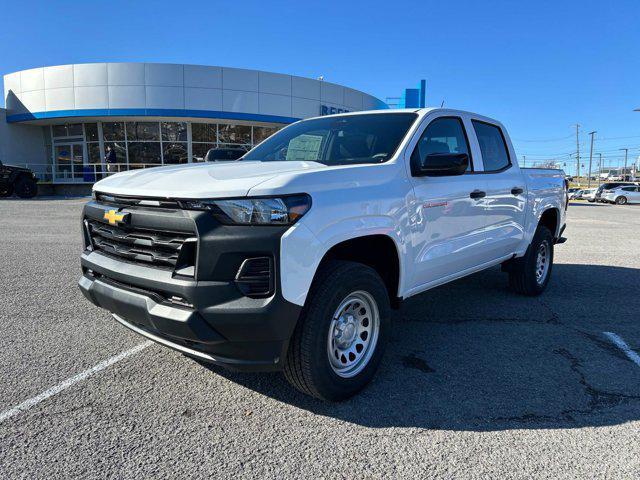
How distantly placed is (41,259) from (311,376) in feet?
20.8

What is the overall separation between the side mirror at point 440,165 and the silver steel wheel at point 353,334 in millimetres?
1043

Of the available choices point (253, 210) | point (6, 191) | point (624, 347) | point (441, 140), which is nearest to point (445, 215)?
point (441, 140)

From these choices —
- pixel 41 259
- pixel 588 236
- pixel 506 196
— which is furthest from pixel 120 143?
pixel 506 196

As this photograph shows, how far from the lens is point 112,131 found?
26625 mm

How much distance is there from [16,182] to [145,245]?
2274cm

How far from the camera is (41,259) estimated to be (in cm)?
737

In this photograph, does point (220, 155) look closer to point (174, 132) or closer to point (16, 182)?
point (16, 182)

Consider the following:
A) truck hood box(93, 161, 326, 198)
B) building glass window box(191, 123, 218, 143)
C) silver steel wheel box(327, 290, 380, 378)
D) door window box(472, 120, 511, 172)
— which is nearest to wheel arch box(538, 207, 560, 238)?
door window box(472, 120, 511, 172)

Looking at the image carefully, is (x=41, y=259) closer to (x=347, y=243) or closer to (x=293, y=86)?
(x=347, y=243)

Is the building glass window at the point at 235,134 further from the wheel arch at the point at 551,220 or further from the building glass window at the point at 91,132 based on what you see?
the wheel arch at the point at 551,220

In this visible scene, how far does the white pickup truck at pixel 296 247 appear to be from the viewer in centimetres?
249

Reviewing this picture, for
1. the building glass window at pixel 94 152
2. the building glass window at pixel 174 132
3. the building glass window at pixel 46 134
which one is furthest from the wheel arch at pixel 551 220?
the building glass window at pixel 46 134

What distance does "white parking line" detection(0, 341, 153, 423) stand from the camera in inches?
112

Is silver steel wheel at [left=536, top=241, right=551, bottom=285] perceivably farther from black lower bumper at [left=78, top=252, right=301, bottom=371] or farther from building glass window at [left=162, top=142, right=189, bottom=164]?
building glass window at [left=162, top=142, right=189, bottom=164]
